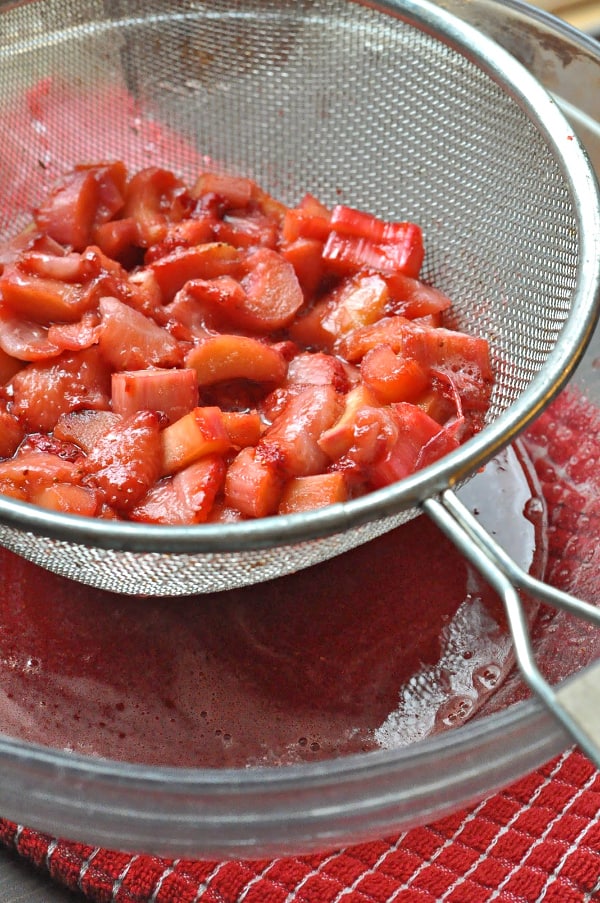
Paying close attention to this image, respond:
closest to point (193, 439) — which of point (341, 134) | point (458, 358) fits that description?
point (458, 358)

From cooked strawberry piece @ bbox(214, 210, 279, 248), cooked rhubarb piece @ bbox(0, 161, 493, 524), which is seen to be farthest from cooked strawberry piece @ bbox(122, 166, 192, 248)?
cooked strawberry piece @ bbox(214, 210, 279, 248)

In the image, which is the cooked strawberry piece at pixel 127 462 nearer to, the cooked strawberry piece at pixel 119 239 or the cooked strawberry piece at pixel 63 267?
the cooked strawberry piece at pixel 63 267

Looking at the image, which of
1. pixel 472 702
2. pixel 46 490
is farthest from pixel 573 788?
pixel 46 490

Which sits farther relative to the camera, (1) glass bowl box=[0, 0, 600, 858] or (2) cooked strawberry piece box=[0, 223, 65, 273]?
(2) cooked strawberry piece box=[0, 223, 65, 273]

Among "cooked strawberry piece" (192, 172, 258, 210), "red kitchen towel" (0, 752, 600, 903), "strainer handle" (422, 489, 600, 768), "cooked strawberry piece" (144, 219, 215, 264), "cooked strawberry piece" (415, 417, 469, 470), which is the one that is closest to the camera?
"strainer handle" (422, 489, 600, 768)

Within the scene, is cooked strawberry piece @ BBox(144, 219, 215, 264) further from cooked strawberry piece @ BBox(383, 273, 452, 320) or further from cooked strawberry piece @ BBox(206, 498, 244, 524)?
cooked strawberry piece @ BBox(206, 498, 244, 524)

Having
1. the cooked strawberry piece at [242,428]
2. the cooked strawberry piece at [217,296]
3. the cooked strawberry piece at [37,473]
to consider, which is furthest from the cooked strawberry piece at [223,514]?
the cooked strawberry piece at [217,296]

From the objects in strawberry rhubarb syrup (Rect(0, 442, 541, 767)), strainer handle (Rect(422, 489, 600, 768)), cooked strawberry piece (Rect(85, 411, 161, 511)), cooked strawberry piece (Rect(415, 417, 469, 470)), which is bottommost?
strawberry rhubarb syrup (Rect(0, 442, 541, 767))
